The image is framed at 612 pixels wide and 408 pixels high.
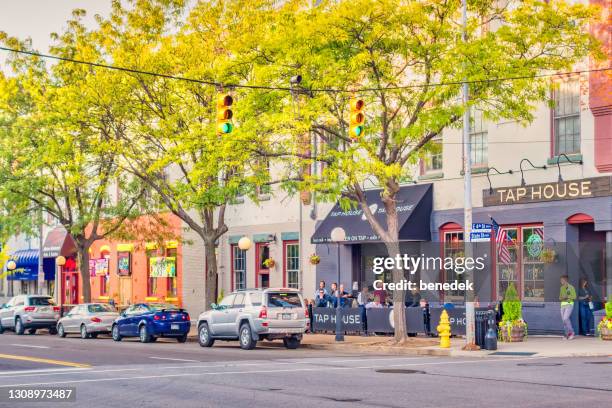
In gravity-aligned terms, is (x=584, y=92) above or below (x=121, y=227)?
above

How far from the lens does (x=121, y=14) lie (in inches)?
1339

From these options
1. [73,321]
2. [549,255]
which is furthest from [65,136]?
[549,255]

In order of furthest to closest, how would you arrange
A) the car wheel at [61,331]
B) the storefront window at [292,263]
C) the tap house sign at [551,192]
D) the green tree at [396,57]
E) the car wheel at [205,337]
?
the storefront window at [292,263] < the car wheel at [61,331] < the car wheel at [205,337] < the tap house sign at [551,192] < the green tree at [396,57]

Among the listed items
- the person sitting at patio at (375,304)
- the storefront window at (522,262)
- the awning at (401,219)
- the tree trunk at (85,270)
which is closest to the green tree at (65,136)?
the tree trunk at (85,270)

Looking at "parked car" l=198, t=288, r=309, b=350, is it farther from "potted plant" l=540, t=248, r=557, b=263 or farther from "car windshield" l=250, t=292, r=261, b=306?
"potted plant" l=540, t=248, r=557, b=263

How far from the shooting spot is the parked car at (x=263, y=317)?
28.0 meters

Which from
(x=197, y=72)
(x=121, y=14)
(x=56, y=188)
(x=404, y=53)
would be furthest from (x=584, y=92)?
(x=56, y=188)

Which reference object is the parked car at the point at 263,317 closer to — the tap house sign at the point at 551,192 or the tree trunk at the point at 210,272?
the tree trunk at the point at 210,272

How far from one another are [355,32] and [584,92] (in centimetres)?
746

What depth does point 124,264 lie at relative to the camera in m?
51.0

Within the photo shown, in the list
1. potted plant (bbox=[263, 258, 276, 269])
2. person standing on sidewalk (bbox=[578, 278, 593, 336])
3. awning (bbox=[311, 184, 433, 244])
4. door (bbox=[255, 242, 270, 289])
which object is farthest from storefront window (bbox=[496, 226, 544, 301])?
door (bbox=[255, 242, 270, 289])

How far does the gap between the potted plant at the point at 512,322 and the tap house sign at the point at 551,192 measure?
3.09 metres

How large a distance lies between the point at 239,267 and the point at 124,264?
9.68 metres

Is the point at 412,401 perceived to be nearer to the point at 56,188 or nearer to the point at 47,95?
the point at 47,95
